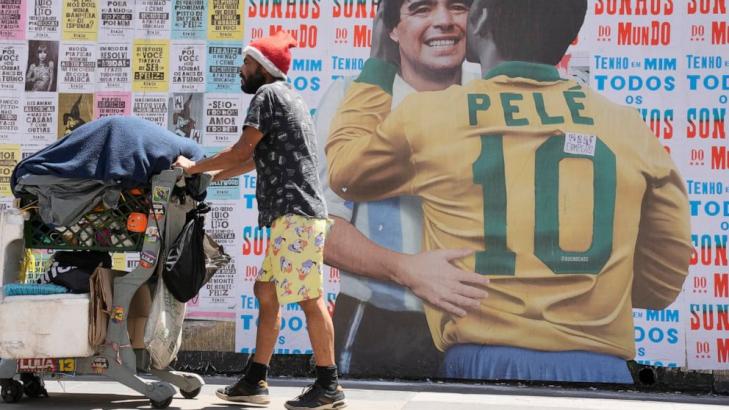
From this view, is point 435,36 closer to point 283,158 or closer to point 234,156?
point 283,158

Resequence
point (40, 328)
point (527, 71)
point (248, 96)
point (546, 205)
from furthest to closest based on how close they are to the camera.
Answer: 1. point (248, 96)
2. point (527, 71)
3. point (546, 205)
4. point (40, 328)

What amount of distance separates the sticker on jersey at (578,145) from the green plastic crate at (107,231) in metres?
3.00

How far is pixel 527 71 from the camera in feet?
22.4

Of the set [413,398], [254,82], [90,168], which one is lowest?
[413,398]

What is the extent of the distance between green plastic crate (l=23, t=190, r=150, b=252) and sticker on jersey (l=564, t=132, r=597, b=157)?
3.00m

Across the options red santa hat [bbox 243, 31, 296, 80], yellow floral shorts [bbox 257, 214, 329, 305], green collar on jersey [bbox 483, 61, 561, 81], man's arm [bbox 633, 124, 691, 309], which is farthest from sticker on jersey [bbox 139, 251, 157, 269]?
man's arm [bbox 633, 124, 691, 309]

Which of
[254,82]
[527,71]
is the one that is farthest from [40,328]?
[527,71]

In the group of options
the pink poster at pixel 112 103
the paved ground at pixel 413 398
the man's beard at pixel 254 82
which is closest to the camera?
the man's beard at pixel 254 82

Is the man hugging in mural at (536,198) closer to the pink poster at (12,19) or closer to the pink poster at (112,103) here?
the pink poster at (112,103)

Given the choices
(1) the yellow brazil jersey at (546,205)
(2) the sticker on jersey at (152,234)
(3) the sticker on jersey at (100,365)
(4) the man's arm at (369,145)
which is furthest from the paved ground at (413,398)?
(4) the man's arm at (369,145)

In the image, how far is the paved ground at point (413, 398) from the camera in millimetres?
5320

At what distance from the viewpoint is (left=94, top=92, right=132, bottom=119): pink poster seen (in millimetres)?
7129

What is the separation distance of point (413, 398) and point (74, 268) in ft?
6.97

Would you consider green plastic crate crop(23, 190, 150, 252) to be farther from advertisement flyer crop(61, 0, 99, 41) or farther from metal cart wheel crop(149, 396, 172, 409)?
advertisement flyer crop(61, 0, 99, 41)
